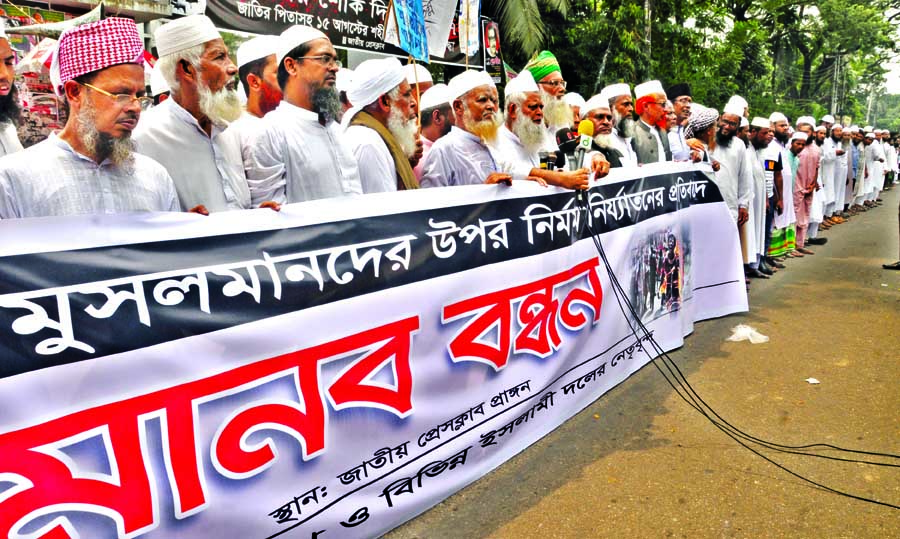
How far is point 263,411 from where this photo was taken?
2.37 metres

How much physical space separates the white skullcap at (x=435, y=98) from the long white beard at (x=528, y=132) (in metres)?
1.02

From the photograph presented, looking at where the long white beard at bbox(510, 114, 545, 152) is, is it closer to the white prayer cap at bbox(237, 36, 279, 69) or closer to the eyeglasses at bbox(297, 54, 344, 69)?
the eyeglasses at bbox(297, 54, 344, 69)

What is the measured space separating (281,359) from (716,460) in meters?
2.19

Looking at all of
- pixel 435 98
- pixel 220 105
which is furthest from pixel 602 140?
pixel 220 105

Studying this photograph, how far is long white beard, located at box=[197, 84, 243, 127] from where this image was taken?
311 centimetres

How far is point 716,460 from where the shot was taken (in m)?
3.41

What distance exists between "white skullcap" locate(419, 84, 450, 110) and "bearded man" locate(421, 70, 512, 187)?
117 centimetres

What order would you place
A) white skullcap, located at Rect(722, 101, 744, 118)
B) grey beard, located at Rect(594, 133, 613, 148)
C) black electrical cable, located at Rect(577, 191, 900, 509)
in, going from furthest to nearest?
1. white skullcap, located at Rect(722, 101, 744, 118)
2. grey beard, located at Rect(594, 133, 613, 148)
3. black electrical cable, located at Rect(577, 191, 900, 509)

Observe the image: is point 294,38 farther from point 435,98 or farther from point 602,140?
point 602,140

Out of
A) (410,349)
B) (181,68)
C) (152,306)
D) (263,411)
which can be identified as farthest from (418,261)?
(181,68)

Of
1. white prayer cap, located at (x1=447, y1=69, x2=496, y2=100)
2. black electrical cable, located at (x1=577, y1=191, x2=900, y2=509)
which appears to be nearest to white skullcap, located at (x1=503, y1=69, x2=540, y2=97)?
white prayer cap, located at (x1=447, y1=69, x2=496, y2=100)

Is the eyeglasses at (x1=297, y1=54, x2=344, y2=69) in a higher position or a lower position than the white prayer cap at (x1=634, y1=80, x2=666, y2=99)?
higher

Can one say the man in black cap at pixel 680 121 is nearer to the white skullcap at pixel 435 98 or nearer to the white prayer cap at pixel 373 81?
the white skullcap at pixel 435 98

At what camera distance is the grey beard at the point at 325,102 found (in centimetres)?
350
